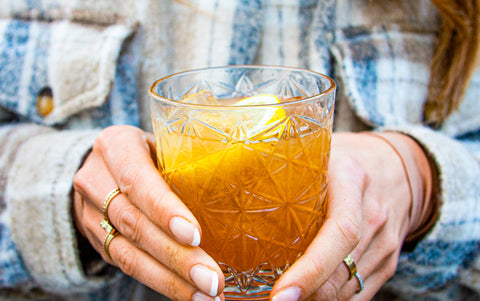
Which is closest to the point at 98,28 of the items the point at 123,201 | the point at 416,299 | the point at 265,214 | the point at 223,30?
the point at 223,30

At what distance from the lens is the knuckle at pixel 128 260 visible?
0.57 m

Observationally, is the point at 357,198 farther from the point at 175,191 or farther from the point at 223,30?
the point at 223,30

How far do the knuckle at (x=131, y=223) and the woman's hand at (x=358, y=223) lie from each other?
0.21m

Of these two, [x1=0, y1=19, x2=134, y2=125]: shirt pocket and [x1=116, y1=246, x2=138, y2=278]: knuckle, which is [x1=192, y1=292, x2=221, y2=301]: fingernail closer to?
[x1=116, y1=246, x2=138, y2=278]: knuckle

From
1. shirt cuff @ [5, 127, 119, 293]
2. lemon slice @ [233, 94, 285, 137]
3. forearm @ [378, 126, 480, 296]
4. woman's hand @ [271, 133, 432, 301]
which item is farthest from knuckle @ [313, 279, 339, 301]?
shirt cuff @ [5, 127, 119, 293]

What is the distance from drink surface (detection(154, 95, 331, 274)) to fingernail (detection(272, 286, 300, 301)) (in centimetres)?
7

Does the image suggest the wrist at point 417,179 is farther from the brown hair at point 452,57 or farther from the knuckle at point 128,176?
the knuckle at point 128,176

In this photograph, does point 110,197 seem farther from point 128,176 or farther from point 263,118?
point 263,118

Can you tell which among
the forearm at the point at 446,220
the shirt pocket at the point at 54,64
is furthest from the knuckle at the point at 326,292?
the shirt pocket at the point at 54,64

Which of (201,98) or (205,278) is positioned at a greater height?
(201,98)

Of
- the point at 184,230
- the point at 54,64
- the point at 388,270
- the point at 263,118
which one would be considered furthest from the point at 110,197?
the point at 54,64

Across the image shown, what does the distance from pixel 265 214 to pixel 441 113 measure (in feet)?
2.87

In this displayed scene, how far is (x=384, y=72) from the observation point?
3.62 ft

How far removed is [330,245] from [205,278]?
0.18 m
